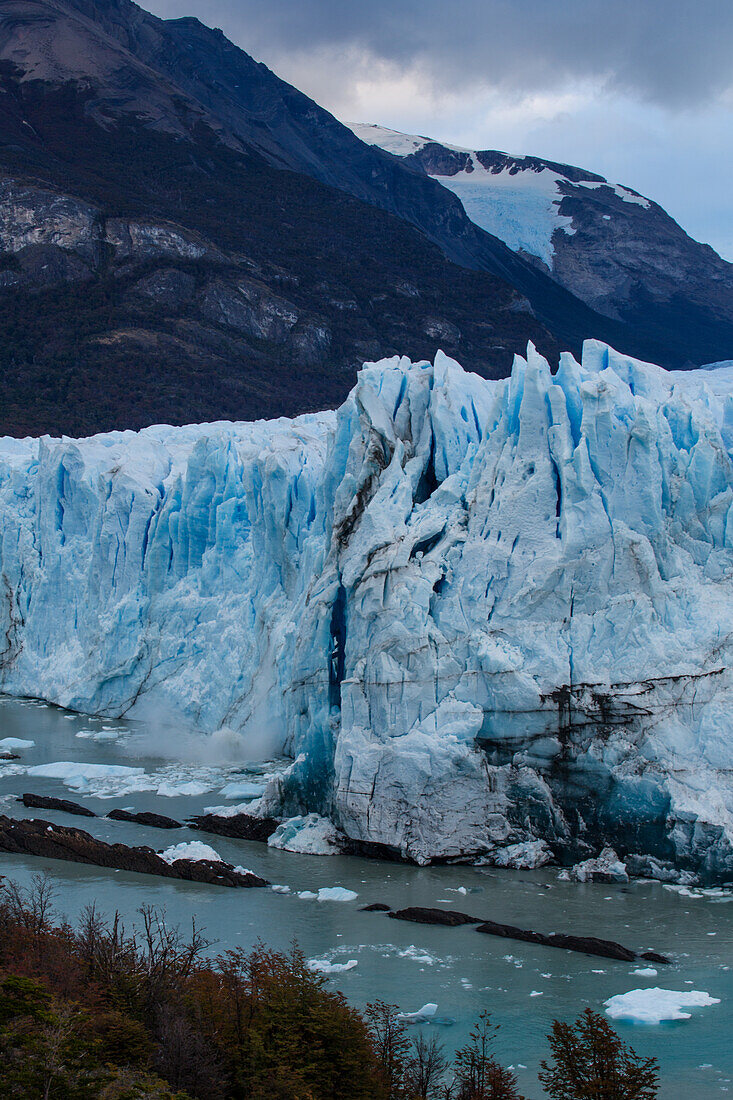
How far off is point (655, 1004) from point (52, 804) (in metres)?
9.43

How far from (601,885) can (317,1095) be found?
5603 mm

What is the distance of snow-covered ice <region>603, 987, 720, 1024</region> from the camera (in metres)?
9.13

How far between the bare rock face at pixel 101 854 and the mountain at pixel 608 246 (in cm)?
6793

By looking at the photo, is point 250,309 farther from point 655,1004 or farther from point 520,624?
point 655,1004

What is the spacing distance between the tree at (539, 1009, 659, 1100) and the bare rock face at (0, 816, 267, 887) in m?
5.42

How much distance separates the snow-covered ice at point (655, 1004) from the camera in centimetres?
913

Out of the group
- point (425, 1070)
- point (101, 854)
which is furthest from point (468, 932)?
point (101, 854)

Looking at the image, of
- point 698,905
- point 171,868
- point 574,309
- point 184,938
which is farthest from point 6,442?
point 574,309

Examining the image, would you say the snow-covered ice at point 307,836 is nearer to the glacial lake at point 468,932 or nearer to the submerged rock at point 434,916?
the glacial lake at point 468,932

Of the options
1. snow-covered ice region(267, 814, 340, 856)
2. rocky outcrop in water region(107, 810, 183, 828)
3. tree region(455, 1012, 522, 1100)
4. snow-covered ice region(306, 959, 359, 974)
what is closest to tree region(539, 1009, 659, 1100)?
tree region(455, 1012, 522, 1100)

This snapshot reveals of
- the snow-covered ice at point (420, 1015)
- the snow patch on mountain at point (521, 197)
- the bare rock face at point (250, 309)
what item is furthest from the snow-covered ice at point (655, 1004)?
the snow patch on mountain at point (521, 197)

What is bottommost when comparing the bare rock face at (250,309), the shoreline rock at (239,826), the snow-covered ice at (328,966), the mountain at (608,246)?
the snow-covered ice at (328,966)

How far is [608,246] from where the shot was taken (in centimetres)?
8606

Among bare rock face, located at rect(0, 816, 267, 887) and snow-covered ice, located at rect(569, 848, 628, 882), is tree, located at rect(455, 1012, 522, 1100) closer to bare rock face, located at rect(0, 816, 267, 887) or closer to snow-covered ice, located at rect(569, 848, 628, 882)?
snow-covered ice, located at rect(569, 848, 628, 882)
